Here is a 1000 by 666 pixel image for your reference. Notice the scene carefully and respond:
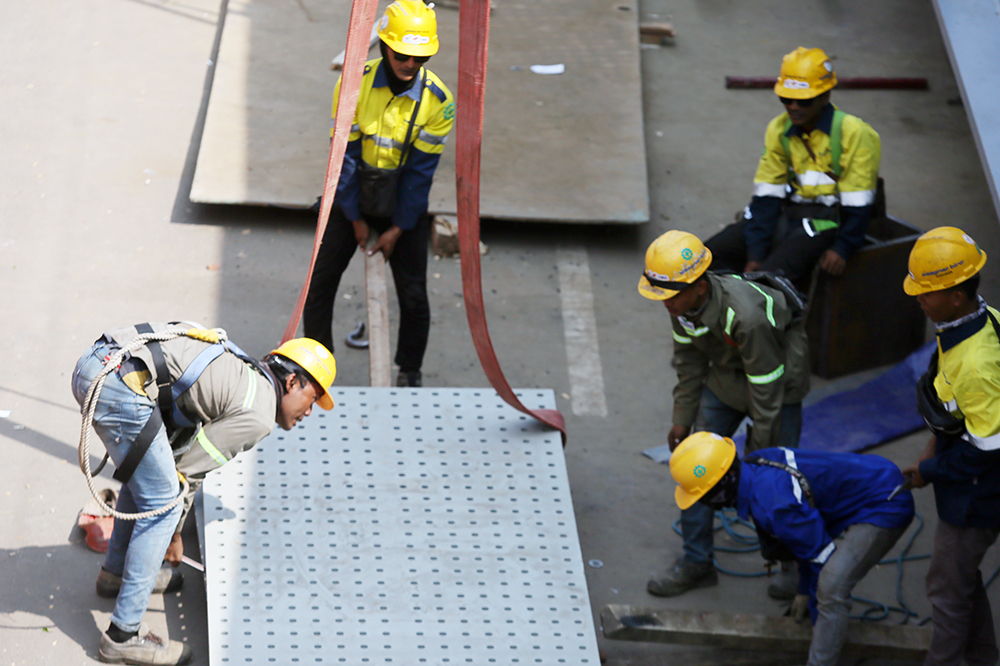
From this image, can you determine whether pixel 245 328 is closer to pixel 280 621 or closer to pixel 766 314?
pixel 280 621

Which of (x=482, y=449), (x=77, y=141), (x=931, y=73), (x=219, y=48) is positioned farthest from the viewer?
(x=931, y=73)

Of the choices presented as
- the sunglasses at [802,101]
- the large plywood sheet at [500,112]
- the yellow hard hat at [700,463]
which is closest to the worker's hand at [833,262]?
the sunglasses at [802,101]

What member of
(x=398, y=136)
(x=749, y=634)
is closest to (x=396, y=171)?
(x=398, y=136)

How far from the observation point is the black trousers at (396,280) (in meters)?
5.27

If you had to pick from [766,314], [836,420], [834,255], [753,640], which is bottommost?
[836,420]

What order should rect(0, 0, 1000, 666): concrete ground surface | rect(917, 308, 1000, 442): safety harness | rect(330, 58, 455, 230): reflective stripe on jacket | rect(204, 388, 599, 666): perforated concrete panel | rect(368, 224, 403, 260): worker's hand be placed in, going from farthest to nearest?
1. rect(368, 224, 403, 260): worker's hand
2. rect(330, 58, 455, 230): reflective stripe on jacket
3. rect(0, 0, 1000, 666): concrete ground surface
4. rect(204, 388, 599, 666): perforated concrete panel
5. rect(917, 308, 1000, 442): safety harness

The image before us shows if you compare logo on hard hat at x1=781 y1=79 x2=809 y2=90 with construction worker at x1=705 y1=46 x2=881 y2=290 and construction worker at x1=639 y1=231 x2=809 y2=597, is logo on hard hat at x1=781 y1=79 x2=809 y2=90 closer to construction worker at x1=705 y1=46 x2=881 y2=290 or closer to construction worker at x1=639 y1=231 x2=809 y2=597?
construction worker at x1=705 y1=46 x2=881 y2=290

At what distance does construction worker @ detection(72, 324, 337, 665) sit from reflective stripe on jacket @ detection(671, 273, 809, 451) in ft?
5.24

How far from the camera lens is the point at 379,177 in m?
5.00

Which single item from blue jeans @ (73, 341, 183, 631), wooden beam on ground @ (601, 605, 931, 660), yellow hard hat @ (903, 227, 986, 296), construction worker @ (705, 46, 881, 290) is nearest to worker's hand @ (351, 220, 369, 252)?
blue jeans @ (73, 341, 183, 631)

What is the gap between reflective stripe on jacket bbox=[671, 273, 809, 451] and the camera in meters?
4.11

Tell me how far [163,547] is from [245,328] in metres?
2.32

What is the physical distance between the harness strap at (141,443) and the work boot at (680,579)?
2318 millimetres

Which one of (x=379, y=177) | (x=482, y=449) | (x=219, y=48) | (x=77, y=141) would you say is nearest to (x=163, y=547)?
(x=482, y=449)
